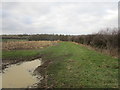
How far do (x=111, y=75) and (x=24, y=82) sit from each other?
6026 mm

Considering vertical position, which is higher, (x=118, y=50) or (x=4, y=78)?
(x=118, y=50)

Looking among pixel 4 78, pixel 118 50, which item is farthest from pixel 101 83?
pixel 118 50

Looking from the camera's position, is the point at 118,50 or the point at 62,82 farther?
the point at 118,50

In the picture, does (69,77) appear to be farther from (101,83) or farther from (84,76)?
(101,83)

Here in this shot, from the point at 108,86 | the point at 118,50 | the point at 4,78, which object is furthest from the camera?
the point at 118,50

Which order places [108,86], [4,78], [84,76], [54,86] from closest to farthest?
[108,86] → [54,86] → [84,76] → [4,78]

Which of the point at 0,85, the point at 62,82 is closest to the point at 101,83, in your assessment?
the point at 62,82

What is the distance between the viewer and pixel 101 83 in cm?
970

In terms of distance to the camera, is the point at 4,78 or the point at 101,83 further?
the point at 4,78

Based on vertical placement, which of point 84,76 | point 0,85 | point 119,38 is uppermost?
point 119,38

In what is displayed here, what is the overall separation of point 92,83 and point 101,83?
475mm

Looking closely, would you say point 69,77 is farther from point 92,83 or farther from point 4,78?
point 4,78

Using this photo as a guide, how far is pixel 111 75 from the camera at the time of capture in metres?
11.4

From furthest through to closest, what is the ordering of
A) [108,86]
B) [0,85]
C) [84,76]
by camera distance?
1. [0,85]
2. [84,76]
3. [108,86]
